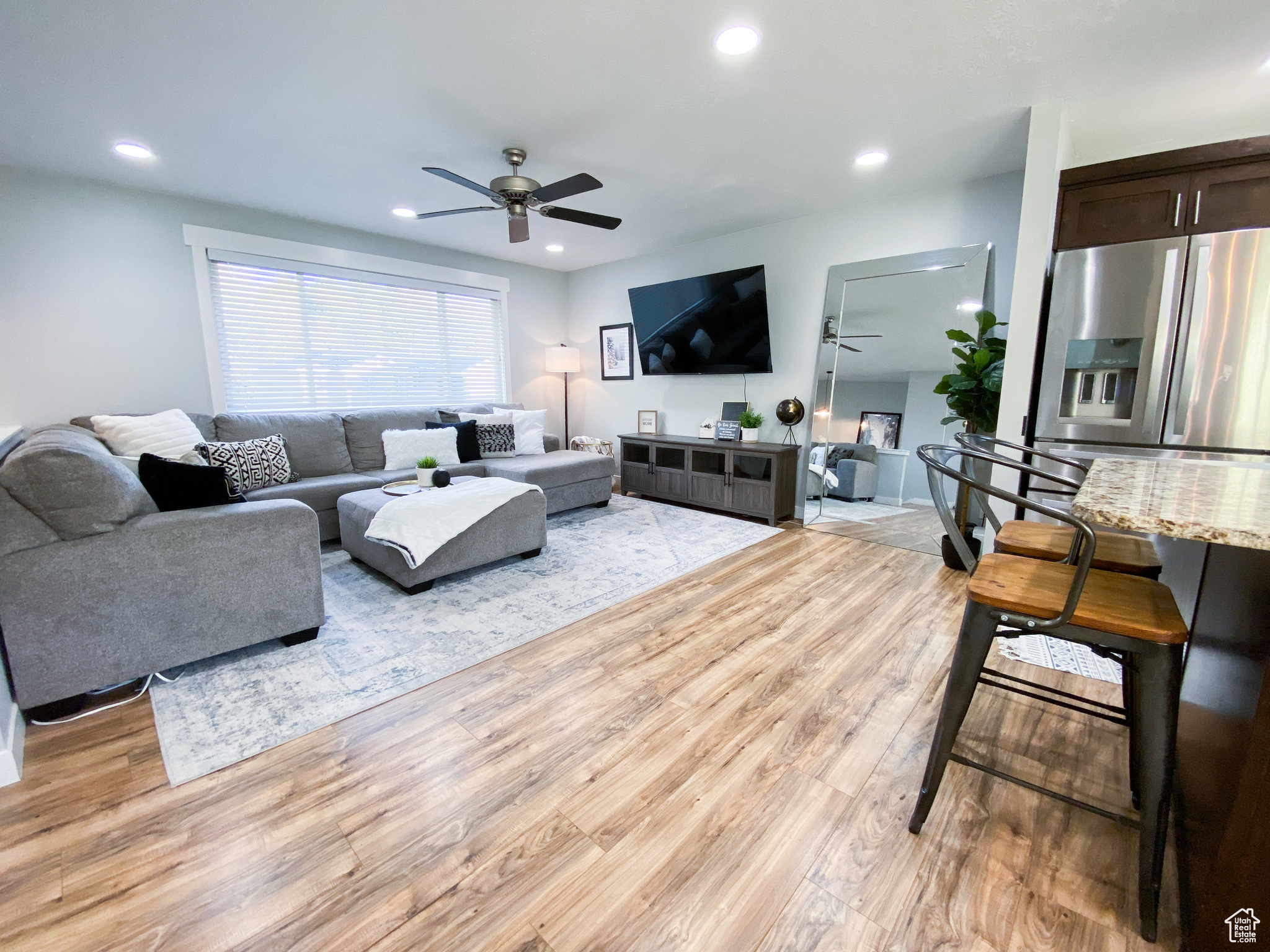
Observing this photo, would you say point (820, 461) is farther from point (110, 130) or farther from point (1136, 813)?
point (110, 130)

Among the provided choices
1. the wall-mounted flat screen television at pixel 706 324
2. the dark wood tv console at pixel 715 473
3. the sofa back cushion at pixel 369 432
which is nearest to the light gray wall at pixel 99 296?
the sofa back cushion at pixel 369 432

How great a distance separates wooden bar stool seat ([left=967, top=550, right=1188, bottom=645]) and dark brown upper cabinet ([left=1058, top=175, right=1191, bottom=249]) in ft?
6.91

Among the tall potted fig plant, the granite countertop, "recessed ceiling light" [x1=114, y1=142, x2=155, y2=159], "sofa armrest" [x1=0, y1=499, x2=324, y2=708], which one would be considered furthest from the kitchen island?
"recessed ceiling light" [x1=114, y1=142, x2=155, y2=159]

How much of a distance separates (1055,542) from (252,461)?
4.36 metres

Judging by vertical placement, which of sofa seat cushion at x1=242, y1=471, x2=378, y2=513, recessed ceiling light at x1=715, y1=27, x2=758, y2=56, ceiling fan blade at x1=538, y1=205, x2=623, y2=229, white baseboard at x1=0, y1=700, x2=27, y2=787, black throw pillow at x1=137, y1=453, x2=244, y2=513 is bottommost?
white baseboard at x1=0, y1=700, x2=27, y2=787

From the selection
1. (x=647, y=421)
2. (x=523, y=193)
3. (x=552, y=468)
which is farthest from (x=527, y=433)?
(x=523, y=193)

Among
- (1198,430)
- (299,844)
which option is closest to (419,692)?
(299,844)

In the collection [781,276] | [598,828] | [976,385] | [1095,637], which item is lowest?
[598,828]

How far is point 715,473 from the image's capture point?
4.50 m

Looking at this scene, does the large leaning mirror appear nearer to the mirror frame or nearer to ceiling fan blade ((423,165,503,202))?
the mirror frame

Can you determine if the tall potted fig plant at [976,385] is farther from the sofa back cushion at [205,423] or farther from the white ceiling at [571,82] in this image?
the sofa back cushion at [205,423]

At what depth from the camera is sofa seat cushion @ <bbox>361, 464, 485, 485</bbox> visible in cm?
385

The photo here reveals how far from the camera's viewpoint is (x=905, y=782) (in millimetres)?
1437

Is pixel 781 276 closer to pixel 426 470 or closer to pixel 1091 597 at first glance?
pixel 426 470
